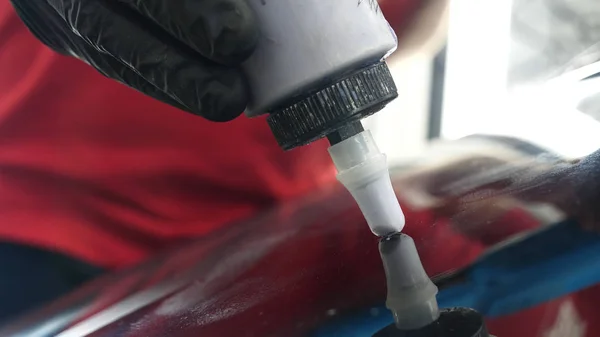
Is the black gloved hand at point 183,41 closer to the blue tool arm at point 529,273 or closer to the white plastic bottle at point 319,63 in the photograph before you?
the white plastic bottle at point 319,63

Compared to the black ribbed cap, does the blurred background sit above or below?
below

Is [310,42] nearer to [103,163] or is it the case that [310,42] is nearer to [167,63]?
[167,63]

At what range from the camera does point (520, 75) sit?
728 millimetres

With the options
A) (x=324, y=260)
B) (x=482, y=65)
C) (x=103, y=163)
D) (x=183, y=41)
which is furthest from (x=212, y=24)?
(x=482, y=65)

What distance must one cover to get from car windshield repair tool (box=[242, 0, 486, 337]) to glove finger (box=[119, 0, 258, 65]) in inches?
0.4

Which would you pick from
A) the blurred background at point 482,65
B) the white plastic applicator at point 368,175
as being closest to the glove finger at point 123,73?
the white plastic applicator at point 368,175

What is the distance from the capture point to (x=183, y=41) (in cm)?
31

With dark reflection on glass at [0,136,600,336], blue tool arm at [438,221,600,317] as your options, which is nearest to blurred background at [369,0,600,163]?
dark reflection on glass at [0,136,600,336]

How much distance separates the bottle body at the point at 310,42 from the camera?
0.28 meters

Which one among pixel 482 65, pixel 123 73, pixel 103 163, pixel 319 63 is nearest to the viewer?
pixel 319 63

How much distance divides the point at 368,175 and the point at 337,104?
50 mm

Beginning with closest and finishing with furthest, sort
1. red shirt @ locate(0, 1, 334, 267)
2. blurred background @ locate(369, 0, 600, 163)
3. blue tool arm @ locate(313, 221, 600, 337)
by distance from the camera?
blue tool arm @ locate(313, 221, 600, 337) → red shirt @ locate(0, 1, 334, 267) → blurred background @ locate(369, 0, 600, 163)

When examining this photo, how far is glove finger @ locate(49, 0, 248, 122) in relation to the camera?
0.98 feet

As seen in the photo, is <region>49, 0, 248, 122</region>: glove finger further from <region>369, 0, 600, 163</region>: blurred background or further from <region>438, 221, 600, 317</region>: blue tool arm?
<region>369, 0, 600, 163</region>: blurred background
